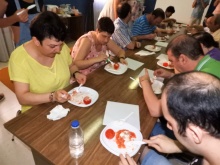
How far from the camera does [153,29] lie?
3.25m

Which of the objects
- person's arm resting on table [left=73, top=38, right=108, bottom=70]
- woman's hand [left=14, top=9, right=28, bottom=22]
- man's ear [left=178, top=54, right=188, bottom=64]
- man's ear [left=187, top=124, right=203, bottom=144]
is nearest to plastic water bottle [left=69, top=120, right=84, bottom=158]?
man's ear [left=187, top=124, right=203, bottom=144]

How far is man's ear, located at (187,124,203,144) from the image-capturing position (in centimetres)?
63

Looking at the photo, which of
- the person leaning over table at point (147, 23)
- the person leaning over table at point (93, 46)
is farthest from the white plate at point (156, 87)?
the person leaning over table at point (147, 23)

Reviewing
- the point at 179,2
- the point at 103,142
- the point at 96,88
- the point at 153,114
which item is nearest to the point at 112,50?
the point at 96,88

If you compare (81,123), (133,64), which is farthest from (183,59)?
(81,123)

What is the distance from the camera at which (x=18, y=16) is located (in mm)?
1792

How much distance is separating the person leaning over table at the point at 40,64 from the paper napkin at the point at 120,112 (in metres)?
0.32

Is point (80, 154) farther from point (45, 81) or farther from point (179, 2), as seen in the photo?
point (179, 2)

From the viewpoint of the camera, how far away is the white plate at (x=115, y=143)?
94 centimetres

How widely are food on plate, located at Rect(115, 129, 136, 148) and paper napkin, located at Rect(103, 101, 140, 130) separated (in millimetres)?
102

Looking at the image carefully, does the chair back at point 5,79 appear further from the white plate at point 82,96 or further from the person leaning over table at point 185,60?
the person leaning over table at point 185,60

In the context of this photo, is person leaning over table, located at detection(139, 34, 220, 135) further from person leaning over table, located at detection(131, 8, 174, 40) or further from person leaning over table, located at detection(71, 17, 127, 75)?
person leaning over table, located at detection(131, 8, 174, 40)

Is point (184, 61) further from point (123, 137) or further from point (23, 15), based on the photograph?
point (23, 15)

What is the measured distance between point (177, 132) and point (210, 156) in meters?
0.17
